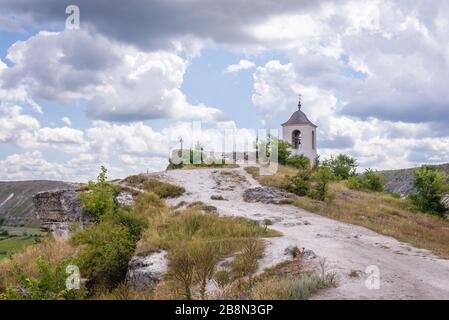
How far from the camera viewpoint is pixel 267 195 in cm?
2588

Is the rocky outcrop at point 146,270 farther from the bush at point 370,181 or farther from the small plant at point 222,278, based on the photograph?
the bush at point 370,181

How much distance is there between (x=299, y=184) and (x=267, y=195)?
9.45ft

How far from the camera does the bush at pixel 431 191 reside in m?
32.1

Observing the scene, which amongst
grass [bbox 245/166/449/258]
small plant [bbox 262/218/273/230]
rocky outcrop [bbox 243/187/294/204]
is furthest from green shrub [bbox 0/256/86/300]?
rocky outcrop [bbox 243/187/294/204]

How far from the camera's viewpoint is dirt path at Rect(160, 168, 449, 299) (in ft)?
30.7

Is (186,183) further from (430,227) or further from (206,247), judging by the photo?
(206,247)

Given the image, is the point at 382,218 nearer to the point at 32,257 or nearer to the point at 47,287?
the point at 32,257

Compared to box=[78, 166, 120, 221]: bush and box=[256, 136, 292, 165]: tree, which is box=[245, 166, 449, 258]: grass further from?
box=[256, 136, 292, 165]: tree

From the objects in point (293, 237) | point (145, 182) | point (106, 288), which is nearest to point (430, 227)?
point (293, 237)

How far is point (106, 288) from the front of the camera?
1488 cm

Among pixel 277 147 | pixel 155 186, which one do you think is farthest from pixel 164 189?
pixel 277 147

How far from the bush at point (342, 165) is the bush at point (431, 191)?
19.2 m

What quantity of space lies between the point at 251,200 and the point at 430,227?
949 cm

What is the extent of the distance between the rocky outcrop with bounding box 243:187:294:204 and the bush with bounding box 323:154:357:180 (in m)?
26.9
